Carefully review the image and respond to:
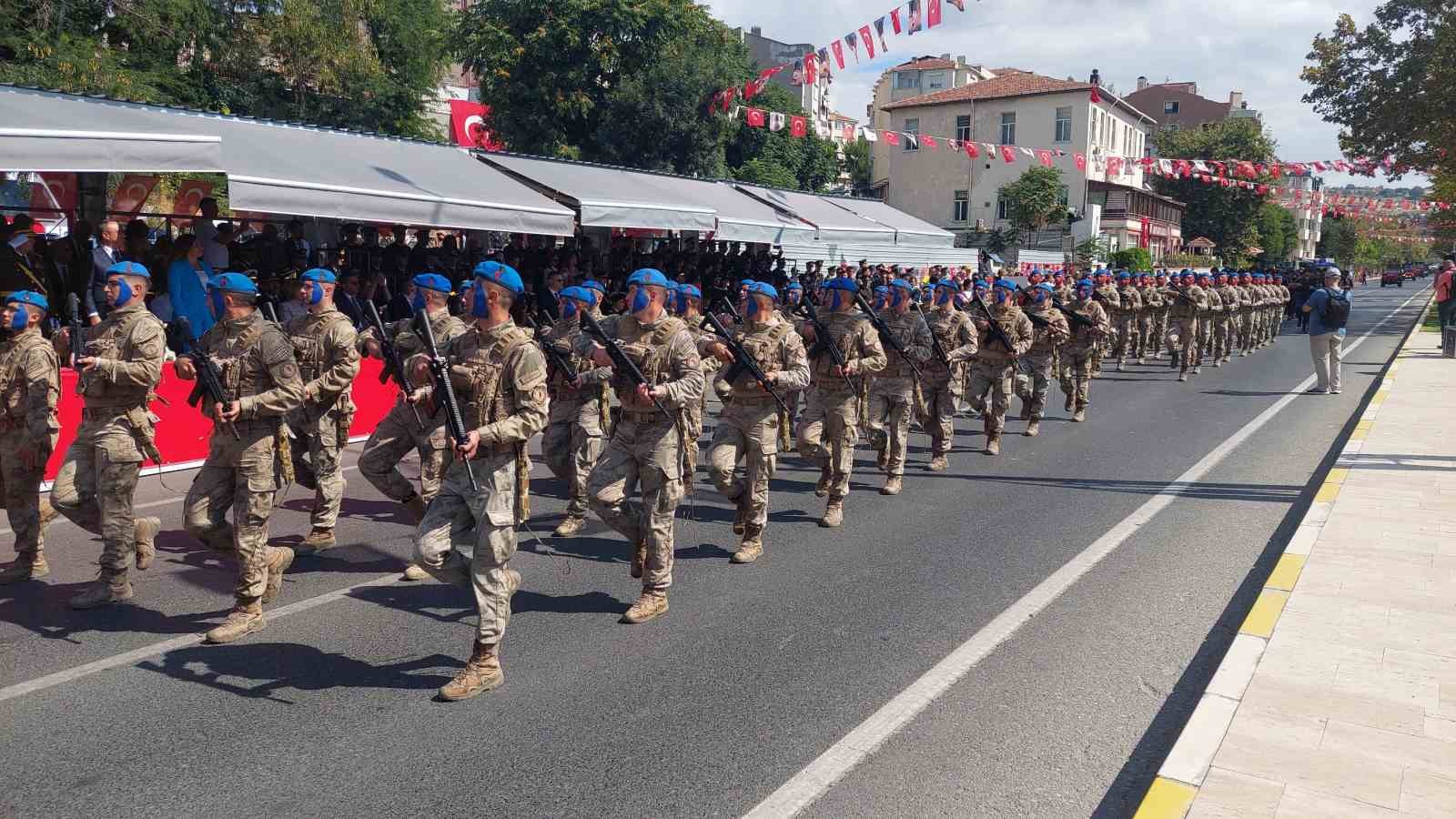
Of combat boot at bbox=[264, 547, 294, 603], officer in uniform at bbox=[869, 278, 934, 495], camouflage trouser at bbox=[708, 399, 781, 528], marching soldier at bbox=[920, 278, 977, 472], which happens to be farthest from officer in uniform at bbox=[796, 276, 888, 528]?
combat boot at bbox=[264, 547, 294, 603]

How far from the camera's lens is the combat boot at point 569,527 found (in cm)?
821

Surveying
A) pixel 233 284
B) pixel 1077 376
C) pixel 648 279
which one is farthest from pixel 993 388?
pixel 233 284

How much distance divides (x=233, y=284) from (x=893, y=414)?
581 cm

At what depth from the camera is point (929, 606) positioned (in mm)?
6531

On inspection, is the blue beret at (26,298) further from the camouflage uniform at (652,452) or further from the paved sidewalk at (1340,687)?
the paved sidewalk at (1340,687)

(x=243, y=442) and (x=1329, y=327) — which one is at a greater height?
(x=1329, y=327)

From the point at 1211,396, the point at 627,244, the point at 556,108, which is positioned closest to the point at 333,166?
the point at 627,244

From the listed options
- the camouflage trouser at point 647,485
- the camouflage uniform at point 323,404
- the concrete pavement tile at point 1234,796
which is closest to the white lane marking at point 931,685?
the concrete pavement tile at point 1234,796

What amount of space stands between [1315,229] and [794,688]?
148567mm

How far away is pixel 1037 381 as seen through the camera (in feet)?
43.7

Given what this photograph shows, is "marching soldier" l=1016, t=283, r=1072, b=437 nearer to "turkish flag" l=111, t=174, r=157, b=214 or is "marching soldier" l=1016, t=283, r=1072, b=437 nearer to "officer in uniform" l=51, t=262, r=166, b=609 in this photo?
"officer in uniform" l=51, t=262, r=166, b=609

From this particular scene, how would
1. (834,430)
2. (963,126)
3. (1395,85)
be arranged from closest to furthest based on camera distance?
(834,430) < (1395,85) < (963,126)

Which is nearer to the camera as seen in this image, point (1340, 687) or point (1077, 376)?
point (1340, 687)

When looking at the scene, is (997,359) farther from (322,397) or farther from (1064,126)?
(1064,126)
